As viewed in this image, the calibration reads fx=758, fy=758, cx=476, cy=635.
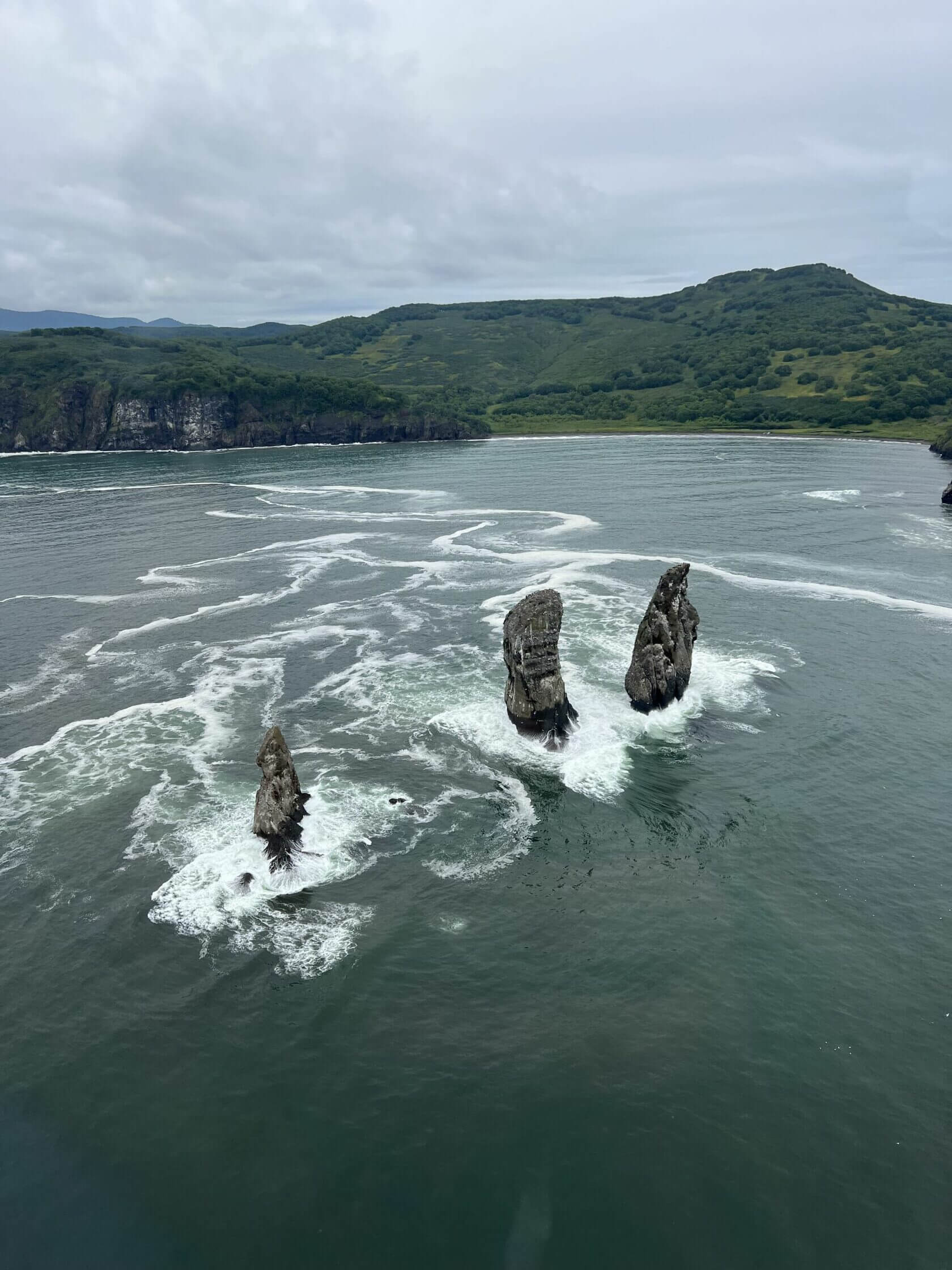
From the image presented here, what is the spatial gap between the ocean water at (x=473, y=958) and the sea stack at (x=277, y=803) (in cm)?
120

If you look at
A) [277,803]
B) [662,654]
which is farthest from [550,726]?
[277,803]

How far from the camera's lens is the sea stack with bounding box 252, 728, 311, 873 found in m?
42.7

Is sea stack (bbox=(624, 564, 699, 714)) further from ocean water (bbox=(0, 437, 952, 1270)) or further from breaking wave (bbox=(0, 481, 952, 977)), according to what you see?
ocean water (bbox=(0, 437, 952, 1270))

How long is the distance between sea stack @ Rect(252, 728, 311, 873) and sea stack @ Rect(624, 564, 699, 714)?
27.7m

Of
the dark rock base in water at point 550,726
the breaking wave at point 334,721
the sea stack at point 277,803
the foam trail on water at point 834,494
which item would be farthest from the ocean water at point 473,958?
the foam trail on water at point 834,494

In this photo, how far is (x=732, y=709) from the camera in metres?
58.8

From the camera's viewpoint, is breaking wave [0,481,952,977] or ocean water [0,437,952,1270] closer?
ocean water [0,437,952,1270]

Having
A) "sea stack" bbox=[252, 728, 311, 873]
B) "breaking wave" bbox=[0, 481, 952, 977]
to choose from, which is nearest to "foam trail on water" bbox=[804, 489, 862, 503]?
"breaking wave" bbox=[0, 481, 952, 977]

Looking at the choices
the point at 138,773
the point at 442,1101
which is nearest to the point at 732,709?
the point at 442,1101

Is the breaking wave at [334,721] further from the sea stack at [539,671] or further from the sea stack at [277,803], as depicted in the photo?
the sea stack at [539,671]

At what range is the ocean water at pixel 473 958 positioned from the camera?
988 inches

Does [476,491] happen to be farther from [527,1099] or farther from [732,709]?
[527,1099]

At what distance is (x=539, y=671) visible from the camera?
54469mm

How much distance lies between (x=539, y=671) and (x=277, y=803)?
2070cm
